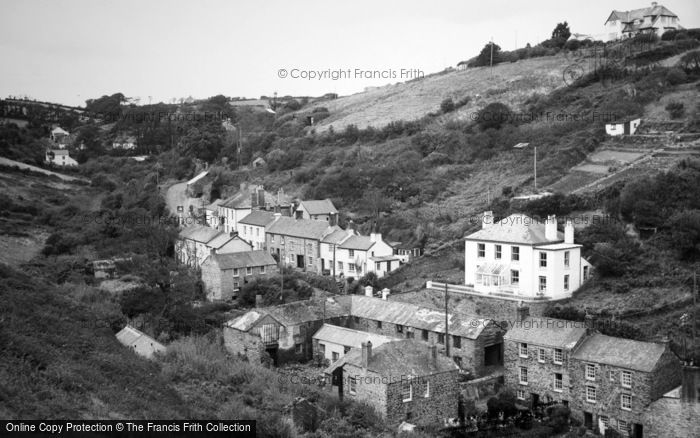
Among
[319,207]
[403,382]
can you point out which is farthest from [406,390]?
[319,207]

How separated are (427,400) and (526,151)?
3108 cm

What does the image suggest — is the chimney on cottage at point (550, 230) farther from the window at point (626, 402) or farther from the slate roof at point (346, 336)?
the window at point (626, 402)

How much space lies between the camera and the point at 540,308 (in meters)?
33.4

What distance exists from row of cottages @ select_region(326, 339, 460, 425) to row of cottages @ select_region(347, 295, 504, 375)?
8.55ft

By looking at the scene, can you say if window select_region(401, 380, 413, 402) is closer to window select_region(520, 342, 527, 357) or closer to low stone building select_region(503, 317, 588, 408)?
low stone building select_region(503, 317, 588, 408)

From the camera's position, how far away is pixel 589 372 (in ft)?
89.2

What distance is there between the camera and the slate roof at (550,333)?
28359 millimetres

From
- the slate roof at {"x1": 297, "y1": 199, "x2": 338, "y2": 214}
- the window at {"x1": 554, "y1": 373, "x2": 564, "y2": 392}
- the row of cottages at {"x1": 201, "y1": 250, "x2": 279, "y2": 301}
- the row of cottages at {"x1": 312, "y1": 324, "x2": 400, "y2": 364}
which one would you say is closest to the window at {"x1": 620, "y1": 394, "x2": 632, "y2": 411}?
the window at {"x1": 554, "y1": 373, "x2": 564, "y2": 392}

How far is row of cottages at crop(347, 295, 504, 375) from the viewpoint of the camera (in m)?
31.1

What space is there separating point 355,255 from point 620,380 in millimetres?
19841

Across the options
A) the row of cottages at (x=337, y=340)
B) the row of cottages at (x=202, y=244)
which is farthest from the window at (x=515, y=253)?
the row of cottages at (x=202, y=244)

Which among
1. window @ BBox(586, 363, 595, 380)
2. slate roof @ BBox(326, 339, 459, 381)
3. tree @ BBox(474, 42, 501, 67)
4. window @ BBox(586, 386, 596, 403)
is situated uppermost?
tree @ BBox(474, 42, 501, 67)

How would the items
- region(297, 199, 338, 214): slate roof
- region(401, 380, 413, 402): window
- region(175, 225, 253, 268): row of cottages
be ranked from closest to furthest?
region(401, 380, 413, 402): window < region(175, 225, 253, 268): row of cottages < region(297, 199, 338, 214): slate roof

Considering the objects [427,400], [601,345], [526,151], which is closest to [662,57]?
[526,151]
